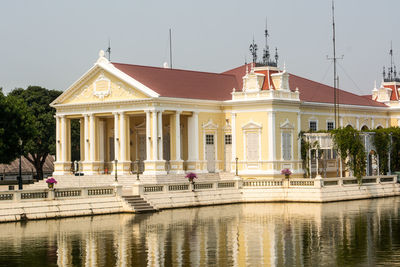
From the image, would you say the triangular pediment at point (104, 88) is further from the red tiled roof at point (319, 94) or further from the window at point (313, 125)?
the window at point (313, 125)

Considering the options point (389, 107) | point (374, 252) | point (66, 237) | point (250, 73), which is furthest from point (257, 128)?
point (374, 252)

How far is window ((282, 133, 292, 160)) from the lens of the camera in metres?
50.3

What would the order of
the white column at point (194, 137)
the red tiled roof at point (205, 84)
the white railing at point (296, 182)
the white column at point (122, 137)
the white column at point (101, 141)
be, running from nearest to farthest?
the white railing at point (296, 182) < the white column at point (122, 137) < the red tiled roof at point (205, 84) < the white column at point (194, 137) < the white column at point (101, 141)

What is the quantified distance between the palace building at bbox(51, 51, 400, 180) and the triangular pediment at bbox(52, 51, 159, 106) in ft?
0.20

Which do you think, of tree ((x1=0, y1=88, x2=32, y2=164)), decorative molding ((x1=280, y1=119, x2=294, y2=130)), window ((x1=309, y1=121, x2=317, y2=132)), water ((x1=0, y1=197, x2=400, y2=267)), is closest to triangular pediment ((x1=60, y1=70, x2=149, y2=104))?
tree ((x1=0, y1=88, x2=32, y2=164))

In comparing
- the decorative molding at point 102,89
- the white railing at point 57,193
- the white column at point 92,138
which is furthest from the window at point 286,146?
the white railing at point 57,193

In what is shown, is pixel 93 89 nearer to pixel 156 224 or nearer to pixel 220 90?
pixel 220 90

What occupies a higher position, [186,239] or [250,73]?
[250,73]

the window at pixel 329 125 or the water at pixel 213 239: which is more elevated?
the window at pixel 329 125

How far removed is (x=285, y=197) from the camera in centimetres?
4450

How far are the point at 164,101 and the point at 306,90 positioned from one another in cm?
1316

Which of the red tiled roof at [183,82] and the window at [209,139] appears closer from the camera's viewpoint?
the red tiled roof at [183,82]

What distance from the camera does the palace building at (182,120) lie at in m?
48.7

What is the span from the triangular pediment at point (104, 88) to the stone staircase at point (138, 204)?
9.31 metres
